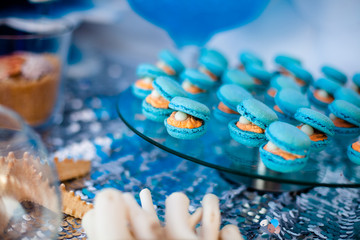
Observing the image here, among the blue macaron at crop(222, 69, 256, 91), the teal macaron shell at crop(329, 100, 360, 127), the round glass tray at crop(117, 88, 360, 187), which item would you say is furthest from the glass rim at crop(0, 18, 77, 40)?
the teal macaron shell at crop(329, 100, 360, 127)

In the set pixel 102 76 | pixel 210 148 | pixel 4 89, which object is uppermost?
pixel 210 148

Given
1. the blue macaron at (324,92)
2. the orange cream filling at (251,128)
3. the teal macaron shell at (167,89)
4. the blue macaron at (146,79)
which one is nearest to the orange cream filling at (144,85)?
the blue macaron at (146,79)

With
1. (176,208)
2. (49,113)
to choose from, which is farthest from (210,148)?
(49,113)

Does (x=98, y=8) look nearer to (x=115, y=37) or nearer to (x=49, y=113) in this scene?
(x=115, y=37)

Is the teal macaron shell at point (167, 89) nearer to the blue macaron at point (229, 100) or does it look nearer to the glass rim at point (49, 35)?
the blue macaron at point (229, 100)

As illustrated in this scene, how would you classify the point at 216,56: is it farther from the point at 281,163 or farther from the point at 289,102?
the point at 281,163

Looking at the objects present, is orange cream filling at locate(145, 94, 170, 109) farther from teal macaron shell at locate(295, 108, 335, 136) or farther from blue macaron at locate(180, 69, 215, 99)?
teal macaron shell at locate(295, 108, 335, 136)
